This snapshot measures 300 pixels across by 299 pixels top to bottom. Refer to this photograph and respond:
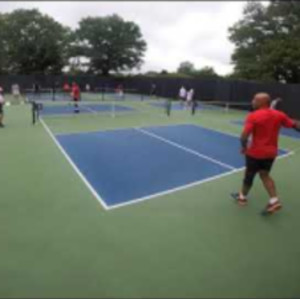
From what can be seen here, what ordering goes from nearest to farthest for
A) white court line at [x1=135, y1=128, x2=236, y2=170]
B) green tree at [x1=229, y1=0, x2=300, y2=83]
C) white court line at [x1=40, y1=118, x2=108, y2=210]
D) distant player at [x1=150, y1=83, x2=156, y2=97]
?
1. white court line at [x1=40, y1=118, x2=108, y2=210]
2. white court line at [x1=135, y1=128, x2=236, y2=170]
3. green tree at [x1=229, y1=0, x2=300, y2=83]
4. distant player at [x1=150, y1=83, x2=156, y2=97]

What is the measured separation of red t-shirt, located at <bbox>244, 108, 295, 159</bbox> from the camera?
5414 millimetres

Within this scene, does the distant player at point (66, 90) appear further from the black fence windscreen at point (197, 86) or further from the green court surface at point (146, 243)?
the green court surface at point (146, 243)

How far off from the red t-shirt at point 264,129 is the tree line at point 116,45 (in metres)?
23.0

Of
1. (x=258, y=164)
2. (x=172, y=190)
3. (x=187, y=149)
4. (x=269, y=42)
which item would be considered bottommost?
(x=172, y=190)

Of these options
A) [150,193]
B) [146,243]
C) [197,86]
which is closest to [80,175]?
[150,193]

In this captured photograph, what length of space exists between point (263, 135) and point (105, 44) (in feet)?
170

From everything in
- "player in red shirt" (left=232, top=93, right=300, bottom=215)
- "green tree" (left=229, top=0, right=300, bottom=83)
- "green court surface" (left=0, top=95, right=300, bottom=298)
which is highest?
"green tree" (left=229, top=0, right=300, bottom=83)

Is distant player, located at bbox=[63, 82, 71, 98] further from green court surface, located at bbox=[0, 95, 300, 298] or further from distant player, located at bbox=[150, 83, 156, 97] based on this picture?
green court surface, located at bbox=[0, 95, 300, 298]

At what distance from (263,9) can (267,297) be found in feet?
105

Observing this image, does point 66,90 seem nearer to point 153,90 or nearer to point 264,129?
point 153,90

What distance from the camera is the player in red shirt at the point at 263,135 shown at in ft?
17.8

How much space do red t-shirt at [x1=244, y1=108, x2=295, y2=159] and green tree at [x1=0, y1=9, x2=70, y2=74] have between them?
46450 millimetres

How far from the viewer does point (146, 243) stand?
15.4ft

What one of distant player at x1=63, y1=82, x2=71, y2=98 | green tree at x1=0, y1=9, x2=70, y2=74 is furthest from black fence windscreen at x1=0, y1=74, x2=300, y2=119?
green tree at x1=0, y1=9, x2=70, y2=74
